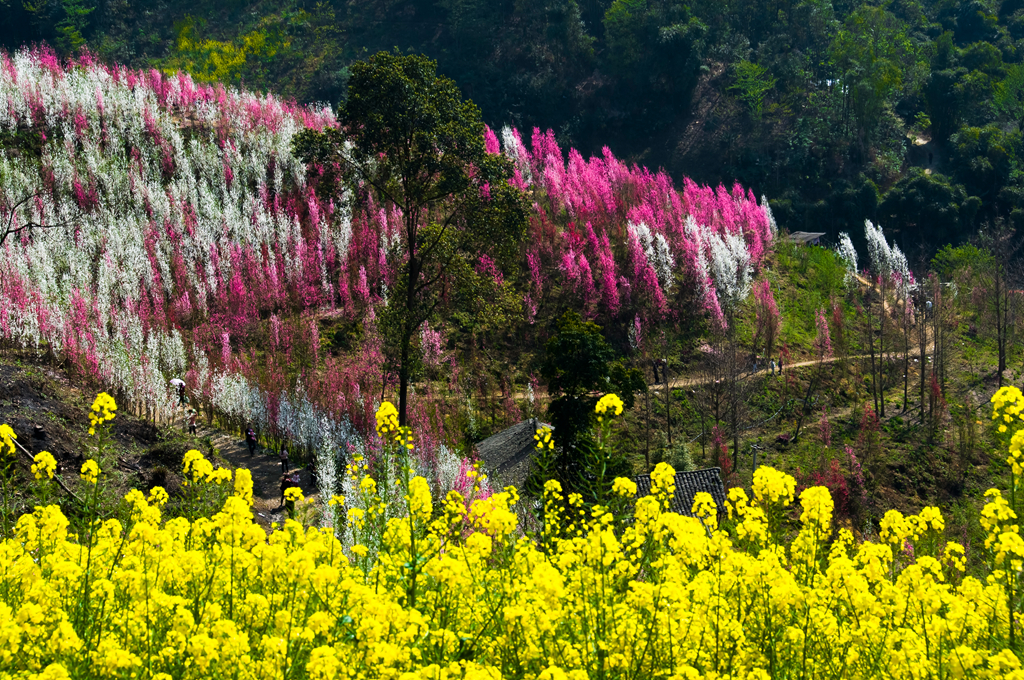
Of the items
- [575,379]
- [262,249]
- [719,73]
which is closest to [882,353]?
[575,379]

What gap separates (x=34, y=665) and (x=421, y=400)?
20060 mm

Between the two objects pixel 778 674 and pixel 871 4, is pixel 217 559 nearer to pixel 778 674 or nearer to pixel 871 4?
pixel 778 674

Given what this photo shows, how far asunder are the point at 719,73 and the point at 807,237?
63.9 ft

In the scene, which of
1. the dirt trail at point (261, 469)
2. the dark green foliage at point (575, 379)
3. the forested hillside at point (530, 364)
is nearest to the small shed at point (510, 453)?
the forested hillside at point (530, 364)

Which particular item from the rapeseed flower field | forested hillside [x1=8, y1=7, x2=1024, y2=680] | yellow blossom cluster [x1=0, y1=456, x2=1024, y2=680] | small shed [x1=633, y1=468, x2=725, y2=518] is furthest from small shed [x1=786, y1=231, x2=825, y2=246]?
yellow blossom cluster [x1=0, y1=456, x2=1024, y2=680]

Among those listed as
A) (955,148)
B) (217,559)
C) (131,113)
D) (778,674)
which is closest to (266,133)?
(131,113)

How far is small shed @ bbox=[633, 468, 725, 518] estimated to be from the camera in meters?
19.9

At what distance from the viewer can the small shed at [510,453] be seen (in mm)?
20438

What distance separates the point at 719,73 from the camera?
6053 centimetres

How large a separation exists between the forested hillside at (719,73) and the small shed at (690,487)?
31.9 metres

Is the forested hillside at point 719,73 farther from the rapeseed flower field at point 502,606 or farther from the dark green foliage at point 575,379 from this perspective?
the rapeseed flower field at point 502,606

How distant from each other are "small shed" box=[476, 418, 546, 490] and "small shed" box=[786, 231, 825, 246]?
2609 cm

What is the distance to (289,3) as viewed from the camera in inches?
2837

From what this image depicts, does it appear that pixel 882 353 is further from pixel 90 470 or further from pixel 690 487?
pixel 90 470
